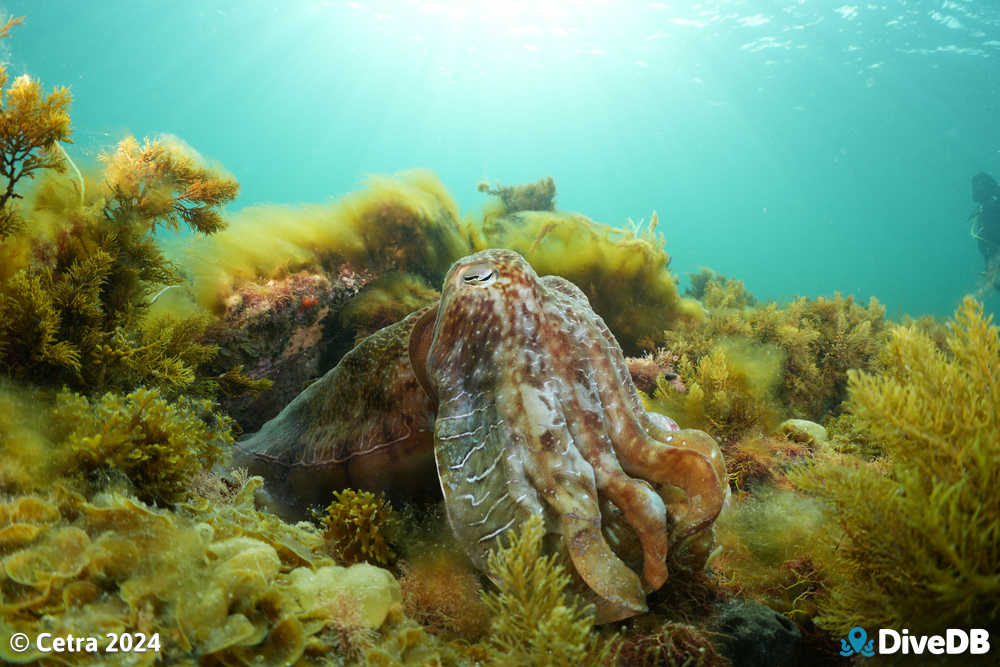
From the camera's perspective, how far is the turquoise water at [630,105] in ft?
183

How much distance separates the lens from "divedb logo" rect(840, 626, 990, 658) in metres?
1.31

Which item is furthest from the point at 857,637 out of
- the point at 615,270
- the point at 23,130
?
the point at 615,270

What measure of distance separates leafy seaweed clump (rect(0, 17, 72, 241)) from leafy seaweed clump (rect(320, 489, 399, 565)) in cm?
217

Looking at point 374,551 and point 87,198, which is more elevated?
point 87,198

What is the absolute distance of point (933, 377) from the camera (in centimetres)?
168

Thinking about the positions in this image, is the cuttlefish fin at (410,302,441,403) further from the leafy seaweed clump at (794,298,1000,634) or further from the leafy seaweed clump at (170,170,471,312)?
the leafy seaweed clump at (170,170,471,312)

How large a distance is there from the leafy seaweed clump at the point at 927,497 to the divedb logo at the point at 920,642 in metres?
0.03

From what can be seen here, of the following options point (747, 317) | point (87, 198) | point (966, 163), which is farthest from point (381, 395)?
point (966, 163)

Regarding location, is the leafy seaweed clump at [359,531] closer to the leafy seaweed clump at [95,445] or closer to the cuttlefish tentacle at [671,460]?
the leafy seaweed clump at [95,445]

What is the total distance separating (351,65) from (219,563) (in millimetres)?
110893

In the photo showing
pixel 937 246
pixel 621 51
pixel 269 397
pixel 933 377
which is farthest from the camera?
pixel 937 246

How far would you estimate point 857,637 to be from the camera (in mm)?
1798

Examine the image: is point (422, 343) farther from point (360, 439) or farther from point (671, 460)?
point (671, 460)

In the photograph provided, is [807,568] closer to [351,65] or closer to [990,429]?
[990,429]
